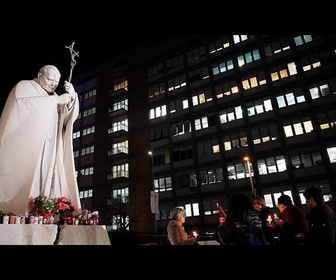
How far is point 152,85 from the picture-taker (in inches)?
1673

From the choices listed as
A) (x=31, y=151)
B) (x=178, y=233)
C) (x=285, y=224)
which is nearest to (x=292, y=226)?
(x=285, y=224)

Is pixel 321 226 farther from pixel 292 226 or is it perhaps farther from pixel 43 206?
pixel 43 206

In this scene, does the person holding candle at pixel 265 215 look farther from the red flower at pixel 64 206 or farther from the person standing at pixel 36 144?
the person standing at pixel 36 144

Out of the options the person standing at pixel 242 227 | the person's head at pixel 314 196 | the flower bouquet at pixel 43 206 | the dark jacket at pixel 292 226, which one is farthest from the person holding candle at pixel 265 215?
the flower bouquet at pixel 43 206

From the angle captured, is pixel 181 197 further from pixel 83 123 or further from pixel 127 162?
pixel 83 123

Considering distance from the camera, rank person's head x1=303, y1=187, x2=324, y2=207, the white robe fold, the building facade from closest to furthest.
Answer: person's head x1=303, y1=187, x2=324, y2=207 < the white robe fold < the building facade

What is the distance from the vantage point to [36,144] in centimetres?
624

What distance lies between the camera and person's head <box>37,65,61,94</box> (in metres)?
7.25

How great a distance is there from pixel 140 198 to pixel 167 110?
13.9 metres

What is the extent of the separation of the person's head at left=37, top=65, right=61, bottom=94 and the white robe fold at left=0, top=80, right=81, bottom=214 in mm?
180

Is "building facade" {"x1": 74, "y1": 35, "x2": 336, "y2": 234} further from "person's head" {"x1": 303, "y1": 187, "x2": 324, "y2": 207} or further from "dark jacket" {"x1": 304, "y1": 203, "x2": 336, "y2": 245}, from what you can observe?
"dark jacket" {"x1": 304, "y1": 203, "x2": 336, "y2": 245}

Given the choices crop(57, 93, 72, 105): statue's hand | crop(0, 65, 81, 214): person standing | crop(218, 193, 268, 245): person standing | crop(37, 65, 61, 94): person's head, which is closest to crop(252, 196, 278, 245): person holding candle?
crop(218, 193, 268, 245): person standing

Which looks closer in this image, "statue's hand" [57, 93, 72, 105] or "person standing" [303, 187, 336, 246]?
"person standing" [303, 187, 336, 246]

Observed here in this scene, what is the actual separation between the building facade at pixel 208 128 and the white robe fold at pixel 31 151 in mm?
16538
